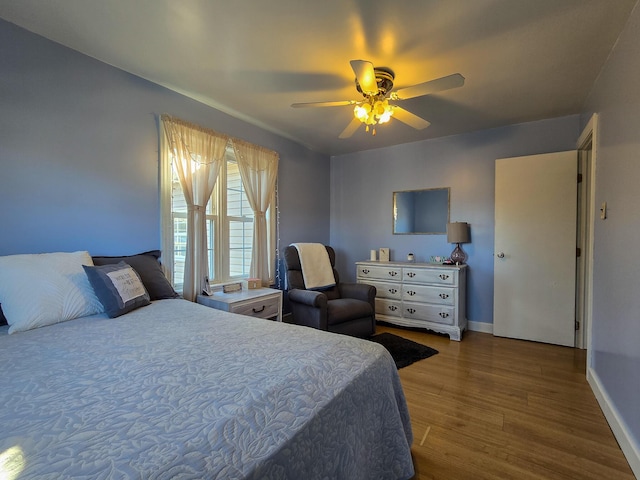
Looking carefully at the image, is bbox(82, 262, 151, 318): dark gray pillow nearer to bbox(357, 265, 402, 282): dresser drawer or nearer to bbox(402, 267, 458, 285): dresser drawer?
bbox(357, 265, 402, 282): dresser drawer

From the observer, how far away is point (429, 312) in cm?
355

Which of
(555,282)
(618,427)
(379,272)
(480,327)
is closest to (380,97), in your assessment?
(379,272)

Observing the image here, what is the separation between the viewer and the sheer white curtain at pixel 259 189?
3311 millimetres

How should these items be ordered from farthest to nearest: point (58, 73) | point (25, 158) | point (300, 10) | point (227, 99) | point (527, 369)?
1. point (227, 99)
2. point (527, 369)
3. point (58, 73)
4. point (25, 158)
5. point (300, 10)

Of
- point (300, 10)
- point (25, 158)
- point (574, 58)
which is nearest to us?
point (300, 10)

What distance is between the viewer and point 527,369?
263 cm

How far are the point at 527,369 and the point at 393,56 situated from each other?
9.17ft

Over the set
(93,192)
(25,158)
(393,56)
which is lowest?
(93,192)

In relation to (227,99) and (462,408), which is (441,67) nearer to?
(227,99)

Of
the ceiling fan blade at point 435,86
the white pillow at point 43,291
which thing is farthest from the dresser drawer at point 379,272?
the white pillow at point 43,291

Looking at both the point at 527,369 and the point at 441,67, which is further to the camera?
the point at 527,369

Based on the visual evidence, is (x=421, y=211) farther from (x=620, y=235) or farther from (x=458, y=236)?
(x=620, y=235)

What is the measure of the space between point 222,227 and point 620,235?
10.3 ft

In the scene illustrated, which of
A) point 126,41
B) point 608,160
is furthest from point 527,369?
point 126,41
